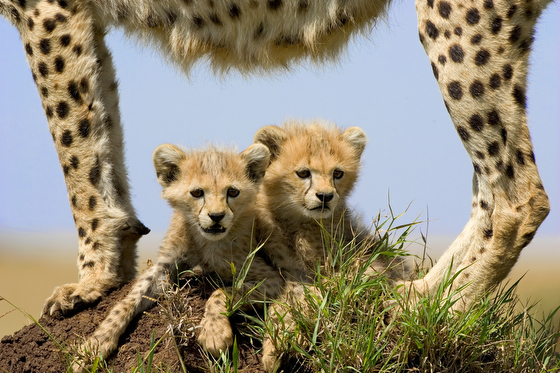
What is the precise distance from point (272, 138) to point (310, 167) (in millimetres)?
330

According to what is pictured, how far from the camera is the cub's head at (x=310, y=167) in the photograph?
12.0 ft

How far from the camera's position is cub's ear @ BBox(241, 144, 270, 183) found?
3.71 meters

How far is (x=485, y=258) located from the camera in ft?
12.1

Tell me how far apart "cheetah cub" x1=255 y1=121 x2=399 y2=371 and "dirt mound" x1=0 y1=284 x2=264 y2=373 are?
453mm

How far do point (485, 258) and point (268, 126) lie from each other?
4.67 ft

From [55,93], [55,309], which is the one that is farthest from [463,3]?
[55,309]

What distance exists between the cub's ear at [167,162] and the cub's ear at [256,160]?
0.35m

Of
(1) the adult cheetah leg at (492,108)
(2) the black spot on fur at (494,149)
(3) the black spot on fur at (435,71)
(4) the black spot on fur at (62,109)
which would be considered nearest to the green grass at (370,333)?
(1) the adult cheetah leg at (492,108)

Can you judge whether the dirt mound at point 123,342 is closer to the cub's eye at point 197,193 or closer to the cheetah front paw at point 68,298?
the cheetah front paw at point 68,298

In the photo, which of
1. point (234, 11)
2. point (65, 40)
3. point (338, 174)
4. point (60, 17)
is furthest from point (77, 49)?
point (338, 174)

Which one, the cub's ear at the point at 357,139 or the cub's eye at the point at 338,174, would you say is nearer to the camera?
the cub's eye at the point at 338,174

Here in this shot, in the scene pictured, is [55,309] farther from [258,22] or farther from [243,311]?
[258,22]

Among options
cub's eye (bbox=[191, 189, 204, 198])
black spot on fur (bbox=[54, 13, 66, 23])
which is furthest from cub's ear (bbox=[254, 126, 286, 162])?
black spot on fur (bbox=[54, 13, 66, 23])

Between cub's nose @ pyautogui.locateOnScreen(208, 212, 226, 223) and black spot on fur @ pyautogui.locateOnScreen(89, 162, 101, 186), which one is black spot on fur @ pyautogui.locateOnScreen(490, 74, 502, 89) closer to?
cub's nose @ pyautogui.locateOnScreen(208, 212, 226, 223)
